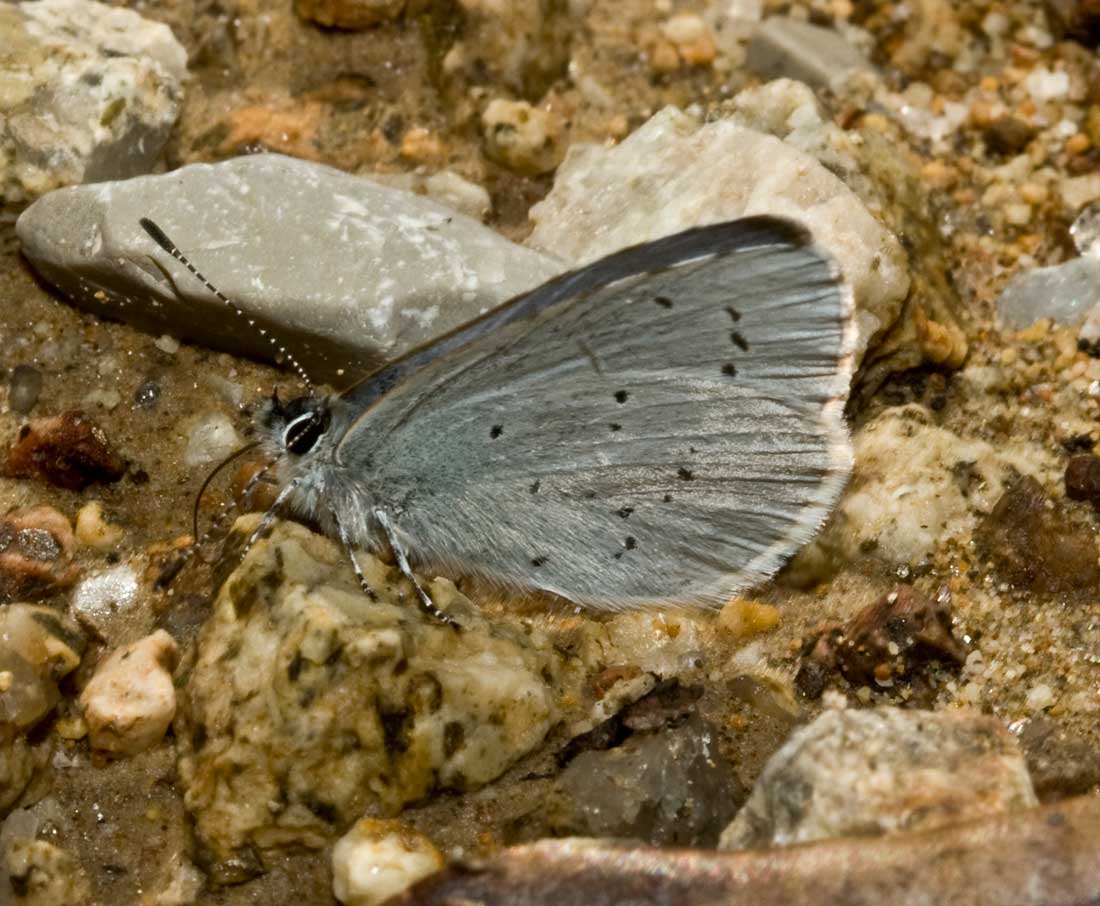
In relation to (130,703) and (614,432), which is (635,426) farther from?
(130,703)

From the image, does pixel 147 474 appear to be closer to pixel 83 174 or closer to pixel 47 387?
pixel 47 387

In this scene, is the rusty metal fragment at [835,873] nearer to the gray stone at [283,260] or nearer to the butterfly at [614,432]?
the butterfly at [614,432]

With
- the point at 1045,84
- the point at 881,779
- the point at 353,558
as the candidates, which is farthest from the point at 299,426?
the point at 1045,84

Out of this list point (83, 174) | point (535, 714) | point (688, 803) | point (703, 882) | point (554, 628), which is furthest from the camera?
point (83, 174)

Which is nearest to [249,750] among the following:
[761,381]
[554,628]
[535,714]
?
[535,714]

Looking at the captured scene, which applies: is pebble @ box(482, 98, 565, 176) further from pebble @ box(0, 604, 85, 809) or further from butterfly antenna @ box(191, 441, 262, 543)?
pebble @ box(0, 604, 85, 809)

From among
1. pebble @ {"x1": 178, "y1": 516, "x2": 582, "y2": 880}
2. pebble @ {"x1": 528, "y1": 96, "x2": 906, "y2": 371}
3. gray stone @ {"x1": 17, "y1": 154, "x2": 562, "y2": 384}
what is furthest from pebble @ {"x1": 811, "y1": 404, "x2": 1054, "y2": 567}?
gray stone @ {"x1": 17, "y1": 154, "x2": 562, "y2": 384}
